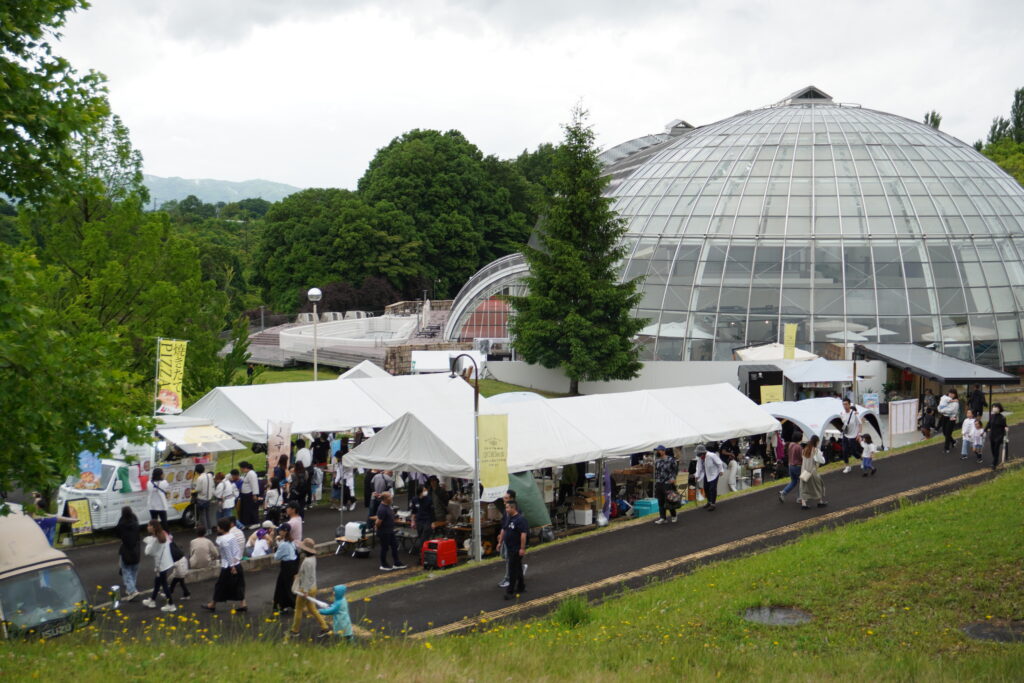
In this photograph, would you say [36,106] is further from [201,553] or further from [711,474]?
[711,474]

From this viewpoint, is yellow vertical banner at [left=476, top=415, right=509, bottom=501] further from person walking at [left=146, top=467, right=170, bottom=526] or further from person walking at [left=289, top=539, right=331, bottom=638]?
person walking at [left=146, top=467, right=170, bottom=526]

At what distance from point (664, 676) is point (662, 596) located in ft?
12.2

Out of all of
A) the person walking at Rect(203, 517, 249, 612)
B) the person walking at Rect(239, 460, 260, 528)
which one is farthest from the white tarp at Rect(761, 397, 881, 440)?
the person walking at Rect(203, 517, 249, 612)

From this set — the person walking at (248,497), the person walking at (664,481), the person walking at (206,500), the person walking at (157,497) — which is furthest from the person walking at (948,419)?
the person walking at (157,497)

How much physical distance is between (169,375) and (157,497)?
4.32m

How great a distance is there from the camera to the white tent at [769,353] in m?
34.1

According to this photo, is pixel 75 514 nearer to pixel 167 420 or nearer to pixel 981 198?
pixel 167 420

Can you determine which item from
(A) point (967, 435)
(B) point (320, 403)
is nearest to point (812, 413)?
(A) point (967, 435)

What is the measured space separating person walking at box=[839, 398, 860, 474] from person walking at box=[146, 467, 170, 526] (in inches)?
663

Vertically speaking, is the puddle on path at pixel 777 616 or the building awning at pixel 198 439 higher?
the building awning at pixel 198 439

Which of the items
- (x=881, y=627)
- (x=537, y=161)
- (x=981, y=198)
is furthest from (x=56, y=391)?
(x=537, y=161)

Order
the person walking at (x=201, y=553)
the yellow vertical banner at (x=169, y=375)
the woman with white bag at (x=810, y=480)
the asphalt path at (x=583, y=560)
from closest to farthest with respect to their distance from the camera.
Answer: the asphalt path at (x=583, y=560), the person walking at (x=201, y=553), the woman with white bag at (x=810, y=480), the yellow vertical banner at (x=169, y=375)

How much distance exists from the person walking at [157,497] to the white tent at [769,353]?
2191cm

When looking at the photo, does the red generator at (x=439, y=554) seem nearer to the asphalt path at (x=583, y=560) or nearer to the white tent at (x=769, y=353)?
the asphalt path at (x=583, y=560)
